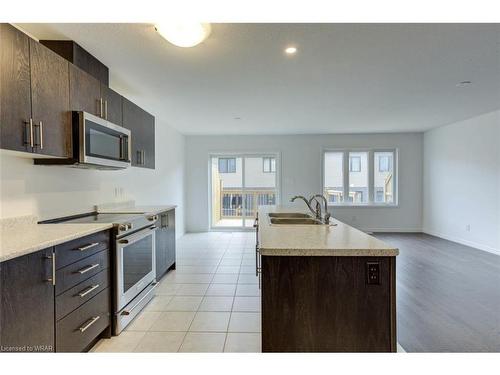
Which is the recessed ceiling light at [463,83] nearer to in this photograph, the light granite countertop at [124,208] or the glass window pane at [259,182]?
the light granite countertop at [124,208]

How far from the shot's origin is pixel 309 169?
6902 millimetres

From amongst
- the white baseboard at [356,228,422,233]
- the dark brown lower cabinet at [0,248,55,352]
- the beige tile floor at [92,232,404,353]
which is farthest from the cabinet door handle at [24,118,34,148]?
the white baseboard at [356,228,422,233]

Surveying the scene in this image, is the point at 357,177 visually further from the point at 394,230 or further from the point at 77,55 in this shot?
the point at 77,55

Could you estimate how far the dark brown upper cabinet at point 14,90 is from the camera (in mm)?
1534

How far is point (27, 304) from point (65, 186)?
1492 mm

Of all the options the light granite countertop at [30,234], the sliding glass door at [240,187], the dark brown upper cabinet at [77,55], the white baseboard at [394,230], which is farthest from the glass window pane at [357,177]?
the light granite countertop at [30,234]

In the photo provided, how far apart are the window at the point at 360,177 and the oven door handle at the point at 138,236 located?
4.95 metres

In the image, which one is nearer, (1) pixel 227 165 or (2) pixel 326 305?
(2) pixel 326 305

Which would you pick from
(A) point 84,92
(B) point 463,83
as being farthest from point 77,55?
(B) point 463,83

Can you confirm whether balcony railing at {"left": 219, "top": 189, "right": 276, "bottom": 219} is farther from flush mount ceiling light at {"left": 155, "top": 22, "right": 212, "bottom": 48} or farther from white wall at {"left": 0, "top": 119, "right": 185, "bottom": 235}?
flush mount ceiling light at {"left": 155, "top": 22, "right": 212, "bottom": 48}

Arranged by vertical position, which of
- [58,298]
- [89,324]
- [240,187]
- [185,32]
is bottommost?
[89,324]

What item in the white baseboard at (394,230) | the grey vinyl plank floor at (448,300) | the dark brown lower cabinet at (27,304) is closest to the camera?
the dark brown lower cabinet at (27,304)

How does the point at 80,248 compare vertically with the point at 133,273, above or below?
above
